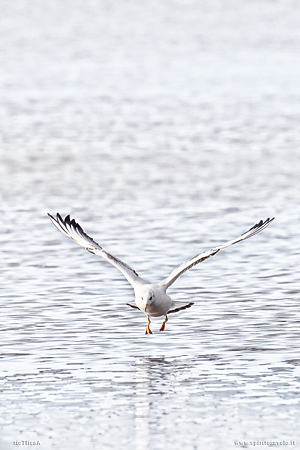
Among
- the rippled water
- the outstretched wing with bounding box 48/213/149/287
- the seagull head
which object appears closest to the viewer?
the rippled water

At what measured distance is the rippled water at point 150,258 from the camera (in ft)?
36.9

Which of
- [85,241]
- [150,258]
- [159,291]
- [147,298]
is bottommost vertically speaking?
[147,298]

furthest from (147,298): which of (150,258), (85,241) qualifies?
(150,258)

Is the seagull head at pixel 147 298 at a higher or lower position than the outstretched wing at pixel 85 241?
lower

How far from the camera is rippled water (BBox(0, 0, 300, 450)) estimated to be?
11.3m

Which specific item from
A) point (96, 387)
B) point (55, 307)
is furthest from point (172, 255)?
point (96, 387)

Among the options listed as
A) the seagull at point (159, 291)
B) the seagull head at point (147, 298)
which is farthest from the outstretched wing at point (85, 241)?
the seagull head at point (147, 298)

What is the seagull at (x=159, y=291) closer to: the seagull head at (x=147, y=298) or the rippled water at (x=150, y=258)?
the seagull head at (x=147, y=298)

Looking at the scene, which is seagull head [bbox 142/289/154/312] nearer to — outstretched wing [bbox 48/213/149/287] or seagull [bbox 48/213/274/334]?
seagull [bbox 48/213/274/334]

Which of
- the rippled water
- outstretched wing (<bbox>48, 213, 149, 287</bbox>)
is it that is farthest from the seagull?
the rippled water

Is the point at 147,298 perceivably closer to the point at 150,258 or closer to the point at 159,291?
Answer: the point at 159,291

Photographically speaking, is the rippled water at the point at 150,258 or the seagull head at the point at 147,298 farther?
the seagull head at the point at 147,298

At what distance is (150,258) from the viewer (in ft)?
62.0

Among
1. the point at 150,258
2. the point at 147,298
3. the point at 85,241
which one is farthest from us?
the point at 150,258
